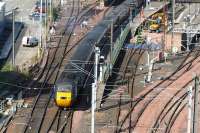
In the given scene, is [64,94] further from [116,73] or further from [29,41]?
[29,41]

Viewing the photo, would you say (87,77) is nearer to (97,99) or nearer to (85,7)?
(97,99)

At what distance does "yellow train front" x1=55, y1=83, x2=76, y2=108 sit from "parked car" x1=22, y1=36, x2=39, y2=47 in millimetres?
13689

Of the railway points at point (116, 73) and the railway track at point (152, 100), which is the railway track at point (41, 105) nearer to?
the railway points at point (116, 73)

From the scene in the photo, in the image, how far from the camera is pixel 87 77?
39.7m

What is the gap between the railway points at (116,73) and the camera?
114 feet

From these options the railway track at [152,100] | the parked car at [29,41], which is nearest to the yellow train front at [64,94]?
the railway track at [152,100]

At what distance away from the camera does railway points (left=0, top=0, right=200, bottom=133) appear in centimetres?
3469

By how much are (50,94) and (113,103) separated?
3.83 meters

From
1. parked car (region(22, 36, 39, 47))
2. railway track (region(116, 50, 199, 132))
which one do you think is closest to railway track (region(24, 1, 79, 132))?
railway track (region(116, 50, 199, 132))

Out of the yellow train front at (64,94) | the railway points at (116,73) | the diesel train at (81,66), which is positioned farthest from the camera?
the diesel train at (81,66)

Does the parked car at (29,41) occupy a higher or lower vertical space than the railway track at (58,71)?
higher

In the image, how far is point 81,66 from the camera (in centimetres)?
3891

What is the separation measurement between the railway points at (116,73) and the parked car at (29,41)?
1087 mm

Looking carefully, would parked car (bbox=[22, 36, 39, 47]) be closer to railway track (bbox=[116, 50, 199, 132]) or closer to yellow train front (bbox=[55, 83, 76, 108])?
railway track (bbox=[116, 50, 199, 132])
